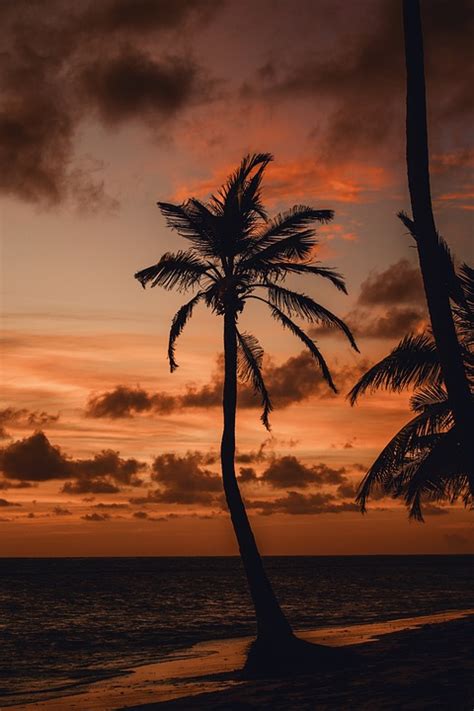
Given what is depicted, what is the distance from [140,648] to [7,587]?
63.2m

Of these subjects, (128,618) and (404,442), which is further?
(128,618)

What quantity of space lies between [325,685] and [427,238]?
8568 mm

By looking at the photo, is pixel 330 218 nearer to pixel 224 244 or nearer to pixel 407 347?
pixel 224 244

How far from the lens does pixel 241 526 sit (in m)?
20.0

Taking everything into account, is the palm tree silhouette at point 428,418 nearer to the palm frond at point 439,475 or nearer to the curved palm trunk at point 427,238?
the palm frond at point 439,475

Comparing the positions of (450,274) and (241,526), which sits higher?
(450,274)

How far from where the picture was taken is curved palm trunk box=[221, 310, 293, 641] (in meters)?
19.1

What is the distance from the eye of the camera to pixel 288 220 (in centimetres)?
2089

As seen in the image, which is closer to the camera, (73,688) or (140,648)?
(73,688)

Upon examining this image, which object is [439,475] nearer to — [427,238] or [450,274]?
[450,274]

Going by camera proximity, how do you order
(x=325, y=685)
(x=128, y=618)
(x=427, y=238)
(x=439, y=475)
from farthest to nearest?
1. (x=128, y=618)
2. (x=439, y=475)
3. (x=325, y=685)
4. (x=427, y=238)

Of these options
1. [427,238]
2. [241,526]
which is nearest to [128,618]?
[241,526]

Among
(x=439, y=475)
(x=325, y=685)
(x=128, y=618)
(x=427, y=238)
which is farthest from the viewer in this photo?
(x=128, y=618)

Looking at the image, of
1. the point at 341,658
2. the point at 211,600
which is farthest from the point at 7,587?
the point at 341,658
